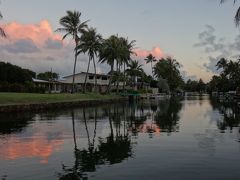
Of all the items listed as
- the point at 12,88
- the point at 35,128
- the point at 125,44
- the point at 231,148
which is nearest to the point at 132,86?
the point at 125,44

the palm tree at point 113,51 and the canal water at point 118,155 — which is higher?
the palm tree at point 113,51

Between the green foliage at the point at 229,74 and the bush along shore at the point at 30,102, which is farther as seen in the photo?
the green foliage at the point at 229,74

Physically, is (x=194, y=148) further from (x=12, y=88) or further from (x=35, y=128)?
(x=12, y=88)

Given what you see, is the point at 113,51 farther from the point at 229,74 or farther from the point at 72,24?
the point at 229,74

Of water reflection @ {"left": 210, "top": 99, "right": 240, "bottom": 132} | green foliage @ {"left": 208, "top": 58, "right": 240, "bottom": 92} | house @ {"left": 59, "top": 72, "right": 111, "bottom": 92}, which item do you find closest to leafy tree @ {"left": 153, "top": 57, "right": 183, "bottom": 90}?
green foliage @ {"left": 208, "top": 58, "right": 240, "bottom": 92}

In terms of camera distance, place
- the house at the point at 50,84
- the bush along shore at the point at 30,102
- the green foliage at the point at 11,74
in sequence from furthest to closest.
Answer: the house at the point at 50,84 < the green foliage at the point at 11,74 < the bush along shore at the point at 30,102

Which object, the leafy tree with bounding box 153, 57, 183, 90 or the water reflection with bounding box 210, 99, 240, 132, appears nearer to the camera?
the water reflection with bounding box 210, 99, 240, 132

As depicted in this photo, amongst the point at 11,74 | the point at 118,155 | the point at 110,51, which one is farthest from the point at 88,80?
the point at 118,155

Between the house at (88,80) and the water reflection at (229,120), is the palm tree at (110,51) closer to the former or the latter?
the house at (88,80)

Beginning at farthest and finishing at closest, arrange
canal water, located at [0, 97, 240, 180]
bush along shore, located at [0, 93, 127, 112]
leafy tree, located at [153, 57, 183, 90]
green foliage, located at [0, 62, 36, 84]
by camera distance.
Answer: leafy tree, located at [153, 57, 183, 90]
green foliage, located at [0, 62, 36, 84]
bush along shore, located at [0, 93, 127, 112]
canal water, located at [0, 97, 240, 180]

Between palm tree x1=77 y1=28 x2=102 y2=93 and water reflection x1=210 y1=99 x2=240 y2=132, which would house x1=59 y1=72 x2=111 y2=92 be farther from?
water reflection x1=210 y1=99 x2=240 y2=132

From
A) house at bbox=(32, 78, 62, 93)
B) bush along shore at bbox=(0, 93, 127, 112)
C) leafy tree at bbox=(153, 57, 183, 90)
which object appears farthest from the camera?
leafy tree at bbox=(153, 57, 183, 90)

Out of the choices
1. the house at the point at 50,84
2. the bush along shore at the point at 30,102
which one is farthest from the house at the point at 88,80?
the bush along shore at the point at 30,102

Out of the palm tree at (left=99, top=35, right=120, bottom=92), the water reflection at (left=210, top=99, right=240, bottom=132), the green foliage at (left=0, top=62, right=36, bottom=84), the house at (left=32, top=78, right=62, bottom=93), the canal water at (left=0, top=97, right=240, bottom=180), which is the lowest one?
the canal water at (left=0, top=97, right=240, bottom=180)
